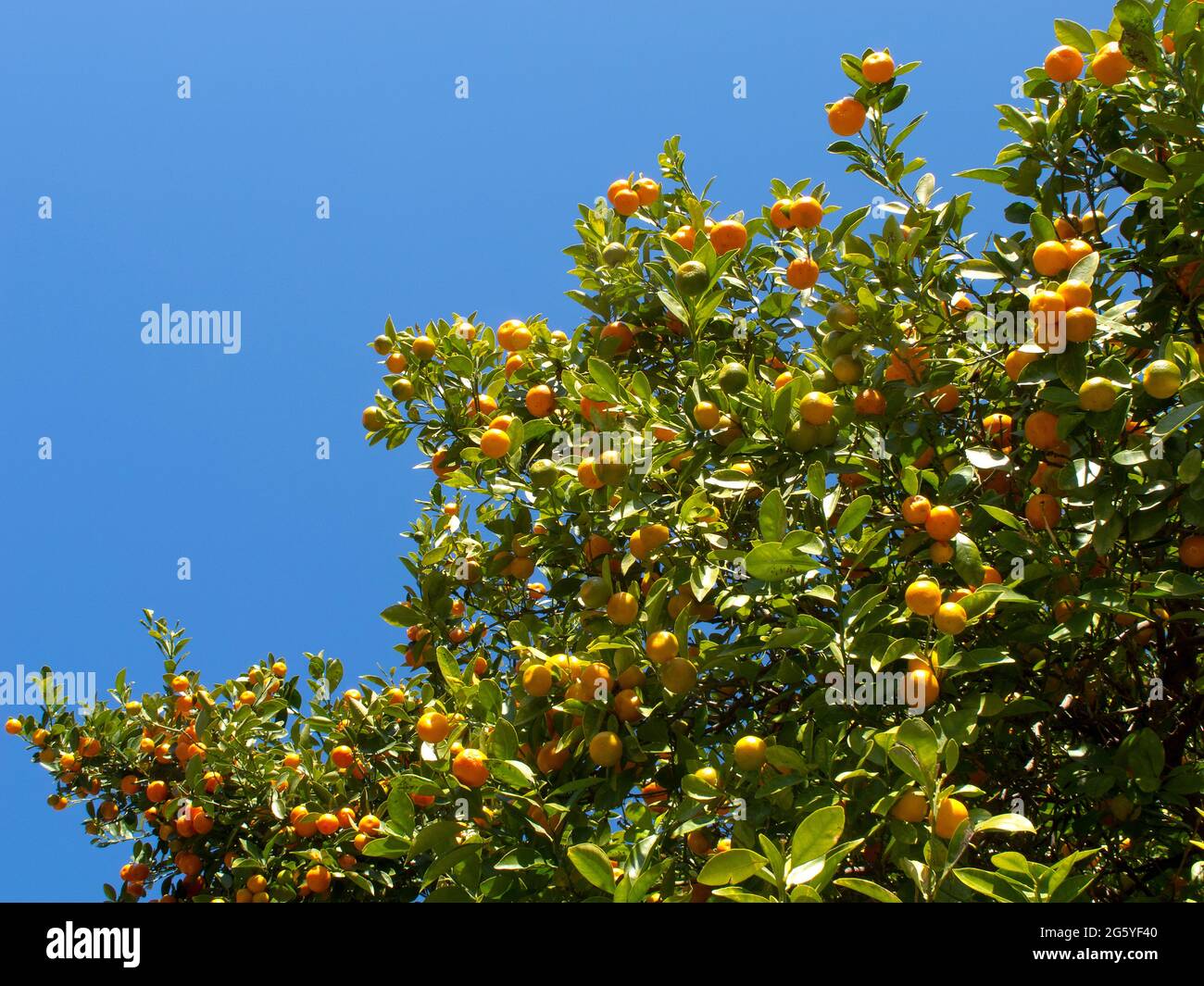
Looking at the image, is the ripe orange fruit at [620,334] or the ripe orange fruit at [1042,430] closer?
the ripe orange fruit at [1042,430]

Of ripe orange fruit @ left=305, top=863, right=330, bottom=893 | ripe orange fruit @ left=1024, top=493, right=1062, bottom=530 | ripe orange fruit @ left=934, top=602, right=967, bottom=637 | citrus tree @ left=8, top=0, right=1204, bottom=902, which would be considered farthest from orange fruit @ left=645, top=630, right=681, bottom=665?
ripe orange fruit @ left=305, top=863, right=330, bottom=893

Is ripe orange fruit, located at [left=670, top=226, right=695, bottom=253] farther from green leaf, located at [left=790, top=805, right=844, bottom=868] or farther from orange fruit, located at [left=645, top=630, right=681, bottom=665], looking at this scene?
green leaf, located at [left=790, top=805, right=844, bottom=868]

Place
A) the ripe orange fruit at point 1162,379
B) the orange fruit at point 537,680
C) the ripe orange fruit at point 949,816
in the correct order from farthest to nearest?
the orange fruit at point 537,680 < the ripe orange fruit at point 1162,379 < the ripe orange fruit at point 949,816

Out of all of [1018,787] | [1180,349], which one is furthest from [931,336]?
[1018,787]

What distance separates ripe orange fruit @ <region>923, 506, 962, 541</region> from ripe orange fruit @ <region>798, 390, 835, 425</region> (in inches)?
13.1

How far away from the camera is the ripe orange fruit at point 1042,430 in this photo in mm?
2256

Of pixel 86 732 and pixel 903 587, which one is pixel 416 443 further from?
pixel 86 732

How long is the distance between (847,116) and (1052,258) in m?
0.77

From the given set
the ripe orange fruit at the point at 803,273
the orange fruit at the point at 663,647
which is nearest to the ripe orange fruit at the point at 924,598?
the orange fruit at the point at 663,647

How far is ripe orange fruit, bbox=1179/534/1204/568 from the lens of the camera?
222 centimetres

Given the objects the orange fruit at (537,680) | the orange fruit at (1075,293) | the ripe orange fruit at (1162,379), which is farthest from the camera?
the orange fruit at (537,680)

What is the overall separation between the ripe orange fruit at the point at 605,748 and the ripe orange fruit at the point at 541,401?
1258 millimetres

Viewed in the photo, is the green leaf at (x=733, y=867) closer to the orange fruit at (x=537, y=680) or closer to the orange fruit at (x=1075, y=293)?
the orange fruit at (x=537, y=680)

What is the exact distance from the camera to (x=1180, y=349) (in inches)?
79.3
